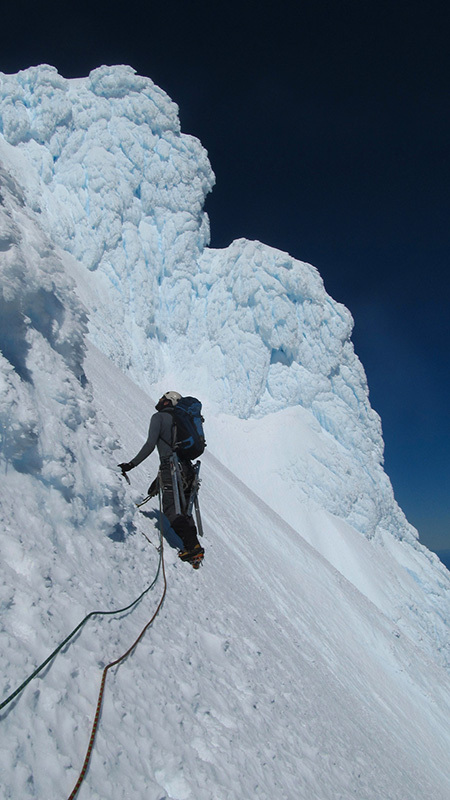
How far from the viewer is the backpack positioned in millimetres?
4324

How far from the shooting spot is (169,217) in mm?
32344

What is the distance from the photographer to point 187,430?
14.3ft

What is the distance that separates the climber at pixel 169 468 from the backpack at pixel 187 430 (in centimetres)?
4

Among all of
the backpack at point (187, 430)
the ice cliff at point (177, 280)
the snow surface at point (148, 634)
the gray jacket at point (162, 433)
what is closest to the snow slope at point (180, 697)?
the snow surface at point (148, 634)

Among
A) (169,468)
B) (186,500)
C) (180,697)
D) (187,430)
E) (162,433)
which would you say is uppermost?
(187,430)

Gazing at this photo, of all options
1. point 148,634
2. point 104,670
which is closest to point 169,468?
point 148,634

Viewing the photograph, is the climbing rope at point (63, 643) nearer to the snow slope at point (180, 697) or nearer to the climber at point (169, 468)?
the snow slope at point (180, 697)

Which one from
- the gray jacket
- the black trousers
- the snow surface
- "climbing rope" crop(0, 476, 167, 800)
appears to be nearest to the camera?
"climbing rope" crop(0, 476, 167, 800)

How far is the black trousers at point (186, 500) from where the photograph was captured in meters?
3.97

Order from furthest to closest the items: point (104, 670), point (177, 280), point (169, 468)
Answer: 1. point (177, 280)
2. point (169, 468)
3. point (104, 670)

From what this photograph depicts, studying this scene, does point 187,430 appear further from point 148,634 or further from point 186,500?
point 148,634

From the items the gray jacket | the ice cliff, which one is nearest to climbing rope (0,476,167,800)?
the gray jacket

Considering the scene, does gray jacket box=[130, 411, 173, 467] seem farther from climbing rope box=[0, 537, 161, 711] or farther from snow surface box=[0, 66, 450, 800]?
climbing rope box=[0, 537, 161, 711]

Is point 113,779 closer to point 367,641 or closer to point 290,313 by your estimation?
point 367,641
